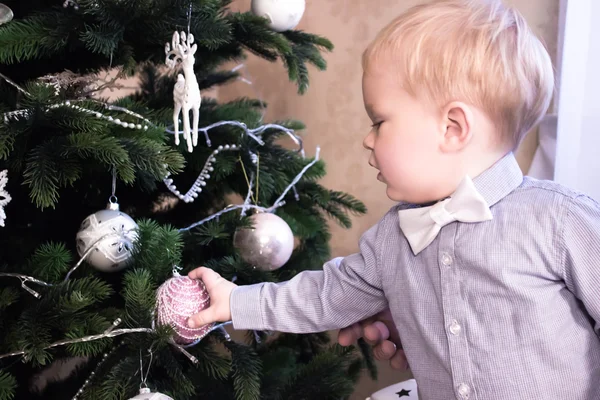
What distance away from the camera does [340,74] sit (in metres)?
1.53

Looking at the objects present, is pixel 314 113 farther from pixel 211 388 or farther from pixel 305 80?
pixel 211 388

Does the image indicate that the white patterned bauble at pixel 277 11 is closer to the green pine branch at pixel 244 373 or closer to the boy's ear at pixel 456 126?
the boy's ear at pixel 456 126

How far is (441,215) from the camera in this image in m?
0.67

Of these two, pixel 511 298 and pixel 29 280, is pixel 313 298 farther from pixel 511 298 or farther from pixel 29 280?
pixel 29 280

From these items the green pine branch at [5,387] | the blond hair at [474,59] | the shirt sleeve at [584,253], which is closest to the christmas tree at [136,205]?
the green pine branch at [5,387]

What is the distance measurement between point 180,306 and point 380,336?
319 millimetres

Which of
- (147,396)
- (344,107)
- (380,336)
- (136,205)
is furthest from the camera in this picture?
(344,107)

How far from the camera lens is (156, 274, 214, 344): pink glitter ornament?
25.8 inches

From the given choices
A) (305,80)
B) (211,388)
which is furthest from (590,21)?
(211,388)

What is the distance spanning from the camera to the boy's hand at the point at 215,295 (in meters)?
0.69

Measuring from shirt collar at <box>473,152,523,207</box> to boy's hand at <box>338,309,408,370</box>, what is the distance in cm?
27

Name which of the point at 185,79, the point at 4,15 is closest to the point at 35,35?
the point at 4,15

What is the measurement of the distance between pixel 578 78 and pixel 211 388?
841 millimetres

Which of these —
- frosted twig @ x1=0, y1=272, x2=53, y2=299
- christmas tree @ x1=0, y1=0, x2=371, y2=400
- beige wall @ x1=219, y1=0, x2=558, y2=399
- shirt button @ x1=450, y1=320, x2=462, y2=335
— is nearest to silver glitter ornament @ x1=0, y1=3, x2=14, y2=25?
christmas tree @ x1=0, y1=0, x2=371, y2=400
